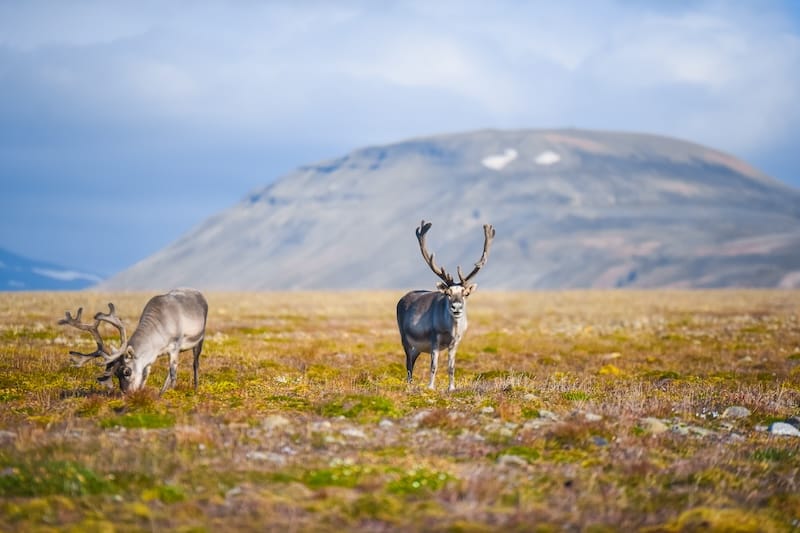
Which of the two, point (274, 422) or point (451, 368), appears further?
point (451, 368)

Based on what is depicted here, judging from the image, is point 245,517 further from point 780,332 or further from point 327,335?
point 780,332

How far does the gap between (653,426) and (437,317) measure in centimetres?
823

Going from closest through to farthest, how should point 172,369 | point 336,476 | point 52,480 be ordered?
point 52,480
point 336,476
point 172,369

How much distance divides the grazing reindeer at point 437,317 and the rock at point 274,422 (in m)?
6.38

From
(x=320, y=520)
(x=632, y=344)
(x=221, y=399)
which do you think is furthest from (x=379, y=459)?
(x=632, y=344)

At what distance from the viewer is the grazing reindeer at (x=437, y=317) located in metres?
20.6

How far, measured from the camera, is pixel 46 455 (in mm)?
11562

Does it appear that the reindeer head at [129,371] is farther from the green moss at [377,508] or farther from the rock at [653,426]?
Answer: the rock at [653,426]

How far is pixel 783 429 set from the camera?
14.9m

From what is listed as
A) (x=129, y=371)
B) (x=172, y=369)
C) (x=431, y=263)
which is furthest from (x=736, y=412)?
(x=129, y=371)

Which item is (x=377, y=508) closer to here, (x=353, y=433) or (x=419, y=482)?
(x=419, y=482)

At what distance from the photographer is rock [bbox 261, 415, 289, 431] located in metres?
13.7

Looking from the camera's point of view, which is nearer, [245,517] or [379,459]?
[245,517]

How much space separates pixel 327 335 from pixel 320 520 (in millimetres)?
34260
